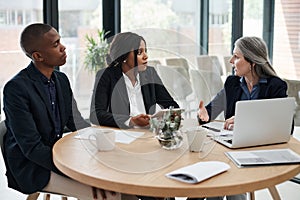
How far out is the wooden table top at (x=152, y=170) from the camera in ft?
5.10

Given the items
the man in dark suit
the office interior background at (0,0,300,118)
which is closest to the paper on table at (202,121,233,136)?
the man in dark suit

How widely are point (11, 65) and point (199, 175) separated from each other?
3104 mm

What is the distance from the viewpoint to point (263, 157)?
6.07ft

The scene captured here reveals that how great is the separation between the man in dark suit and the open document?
544 mm

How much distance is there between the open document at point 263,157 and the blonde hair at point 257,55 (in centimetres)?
72

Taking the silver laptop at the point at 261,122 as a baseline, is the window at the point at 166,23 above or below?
above

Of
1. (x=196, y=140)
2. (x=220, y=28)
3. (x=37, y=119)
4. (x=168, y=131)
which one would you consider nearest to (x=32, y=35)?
(x=37, y=119)

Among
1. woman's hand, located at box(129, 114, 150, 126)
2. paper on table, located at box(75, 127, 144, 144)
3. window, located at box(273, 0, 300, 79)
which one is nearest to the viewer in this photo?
paper on table, located at box(75, 127, 144, 144)

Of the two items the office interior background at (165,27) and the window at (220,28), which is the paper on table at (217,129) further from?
the window at (220,28)

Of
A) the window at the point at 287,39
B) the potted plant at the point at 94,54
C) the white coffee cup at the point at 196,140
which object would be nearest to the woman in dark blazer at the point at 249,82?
the white coffee cup at the point at 196,140

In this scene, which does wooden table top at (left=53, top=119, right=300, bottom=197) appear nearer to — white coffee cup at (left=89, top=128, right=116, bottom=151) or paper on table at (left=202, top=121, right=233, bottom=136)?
white coffee cup at (left=89, top=128, right=116, bottom=151)

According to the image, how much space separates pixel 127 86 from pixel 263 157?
1055mm

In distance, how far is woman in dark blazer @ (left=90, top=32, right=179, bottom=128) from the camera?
103 inches

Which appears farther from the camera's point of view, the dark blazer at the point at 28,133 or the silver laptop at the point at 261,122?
the dark blazer at the point at 28,133
